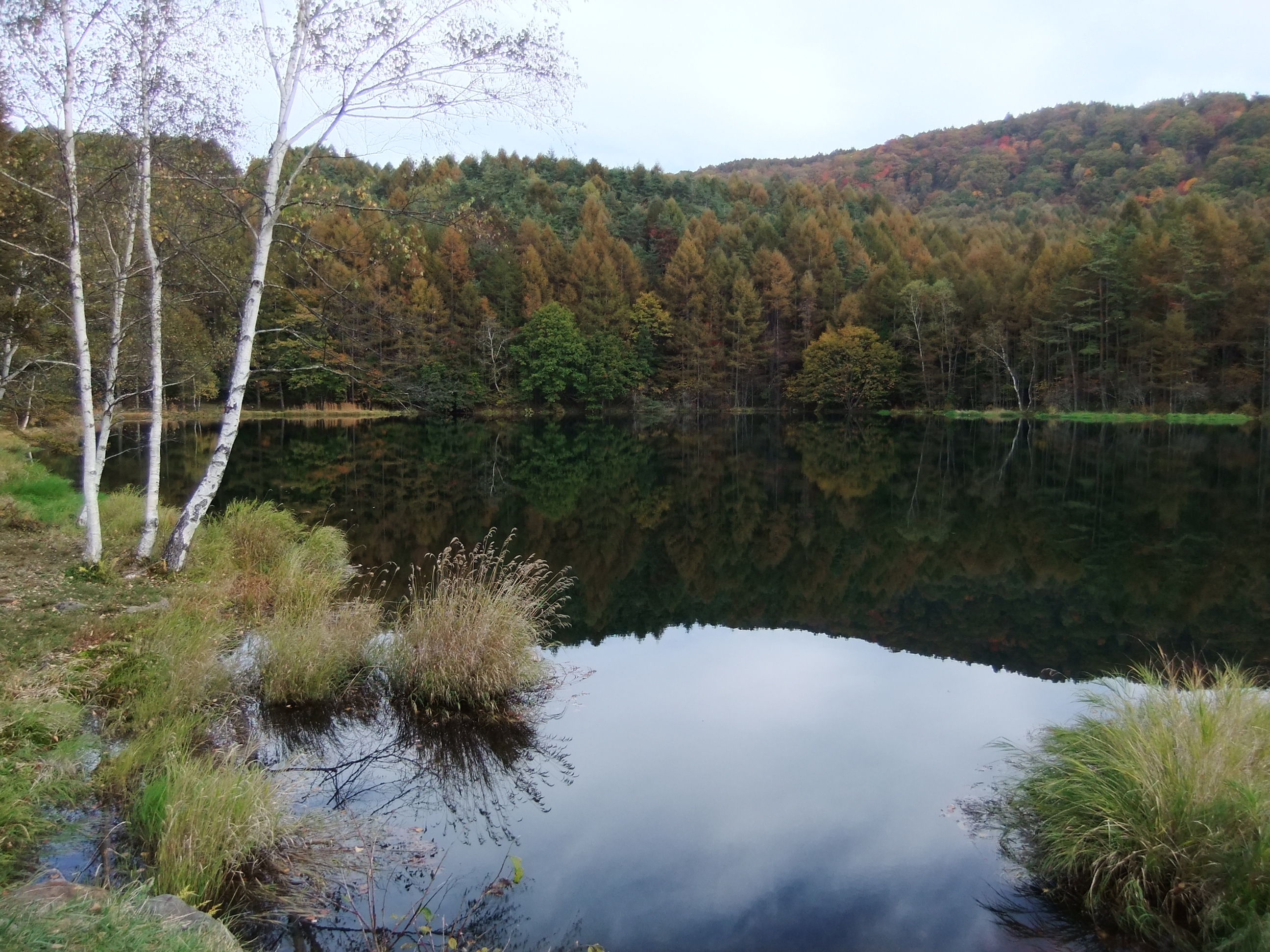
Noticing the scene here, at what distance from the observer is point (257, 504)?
14.4m

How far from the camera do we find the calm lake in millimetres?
5309

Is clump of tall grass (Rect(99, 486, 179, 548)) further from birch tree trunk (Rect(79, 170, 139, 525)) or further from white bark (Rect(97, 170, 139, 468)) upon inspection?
white bark (Rect(97, 170, 139, 468))

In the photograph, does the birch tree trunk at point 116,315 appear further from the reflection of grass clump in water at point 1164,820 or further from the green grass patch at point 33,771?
the reflection of grass clump in water at point 1164,820

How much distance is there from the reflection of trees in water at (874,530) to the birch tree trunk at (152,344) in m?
3.66

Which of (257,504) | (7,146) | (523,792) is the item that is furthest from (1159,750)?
(7,146)

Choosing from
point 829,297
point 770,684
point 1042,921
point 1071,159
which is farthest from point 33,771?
point 1071,159

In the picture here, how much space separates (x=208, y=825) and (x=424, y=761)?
96.0 inches

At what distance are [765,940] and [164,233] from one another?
11.0 m

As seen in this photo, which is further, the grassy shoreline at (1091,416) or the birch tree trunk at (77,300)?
the grassy shoreline at (1091,416)

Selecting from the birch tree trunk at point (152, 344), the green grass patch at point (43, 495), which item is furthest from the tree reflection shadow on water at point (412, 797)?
the green grass patch at point (43, 495)

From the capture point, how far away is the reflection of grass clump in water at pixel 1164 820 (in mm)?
4344

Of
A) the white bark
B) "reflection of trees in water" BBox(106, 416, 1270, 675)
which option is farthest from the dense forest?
the white bark

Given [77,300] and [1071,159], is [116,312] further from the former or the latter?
[1071,159]

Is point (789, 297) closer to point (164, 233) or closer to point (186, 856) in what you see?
point (164, 233)
